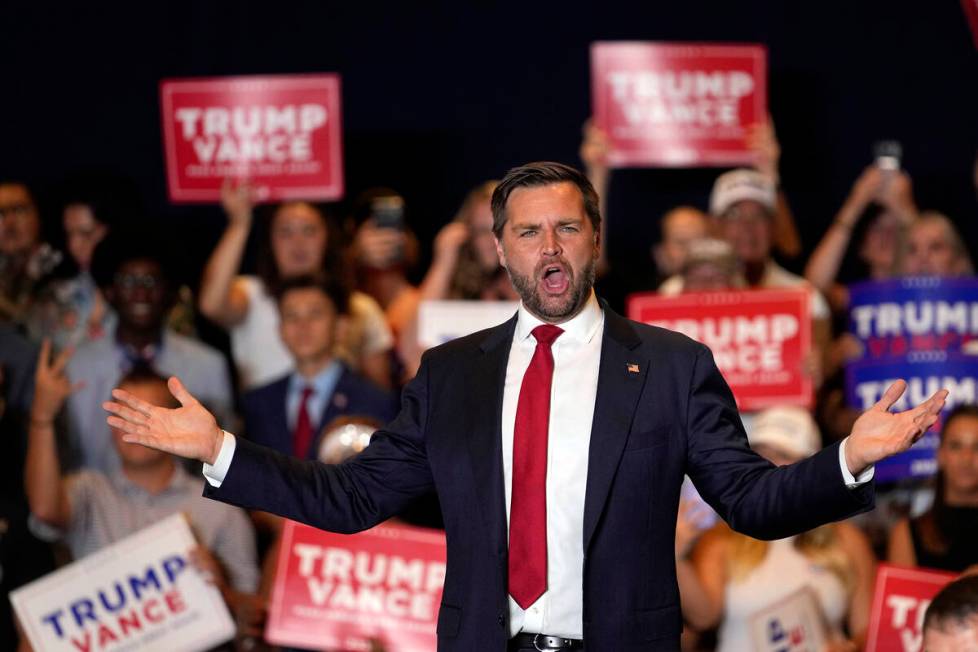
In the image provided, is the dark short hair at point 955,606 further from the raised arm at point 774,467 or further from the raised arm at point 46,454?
the raised arm at point 46,454

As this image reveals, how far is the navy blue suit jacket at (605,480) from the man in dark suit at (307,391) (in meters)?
2.24

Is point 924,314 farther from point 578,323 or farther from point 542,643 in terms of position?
point 542,643

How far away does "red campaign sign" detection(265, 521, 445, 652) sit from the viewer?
4.25 meters

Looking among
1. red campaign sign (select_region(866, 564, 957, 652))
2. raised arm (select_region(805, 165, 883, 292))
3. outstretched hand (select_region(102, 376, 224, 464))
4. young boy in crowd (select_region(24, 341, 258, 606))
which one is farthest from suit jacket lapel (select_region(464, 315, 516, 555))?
raised arm (select_region(805, 165, 883, 292))

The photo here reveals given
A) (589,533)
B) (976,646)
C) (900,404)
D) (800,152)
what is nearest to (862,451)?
(589,533)

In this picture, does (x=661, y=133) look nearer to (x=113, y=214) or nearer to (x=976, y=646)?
(x=113, y=214)

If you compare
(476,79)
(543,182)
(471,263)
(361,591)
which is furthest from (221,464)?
(476,79)

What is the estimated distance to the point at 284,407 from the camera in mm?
4988

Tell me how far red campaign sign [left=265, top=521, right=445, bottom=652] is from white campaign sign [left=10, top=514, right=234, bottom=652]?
0.19m

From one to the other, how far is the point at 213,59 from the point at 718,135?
2393 millimetres

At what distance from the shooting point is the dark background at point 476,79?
700cm

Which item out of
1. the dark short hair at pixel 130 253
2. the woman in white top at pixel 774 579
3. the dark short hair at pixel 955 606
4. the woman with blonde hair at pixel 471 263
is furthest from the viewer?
the woman with blonde hair at pixel 471 263

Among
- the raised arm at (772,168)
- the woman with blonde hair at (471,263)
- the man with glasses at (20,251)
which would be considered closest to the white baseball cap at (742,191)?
the raised arm at (772,168)

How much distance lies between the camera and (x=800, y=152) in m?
7.11
